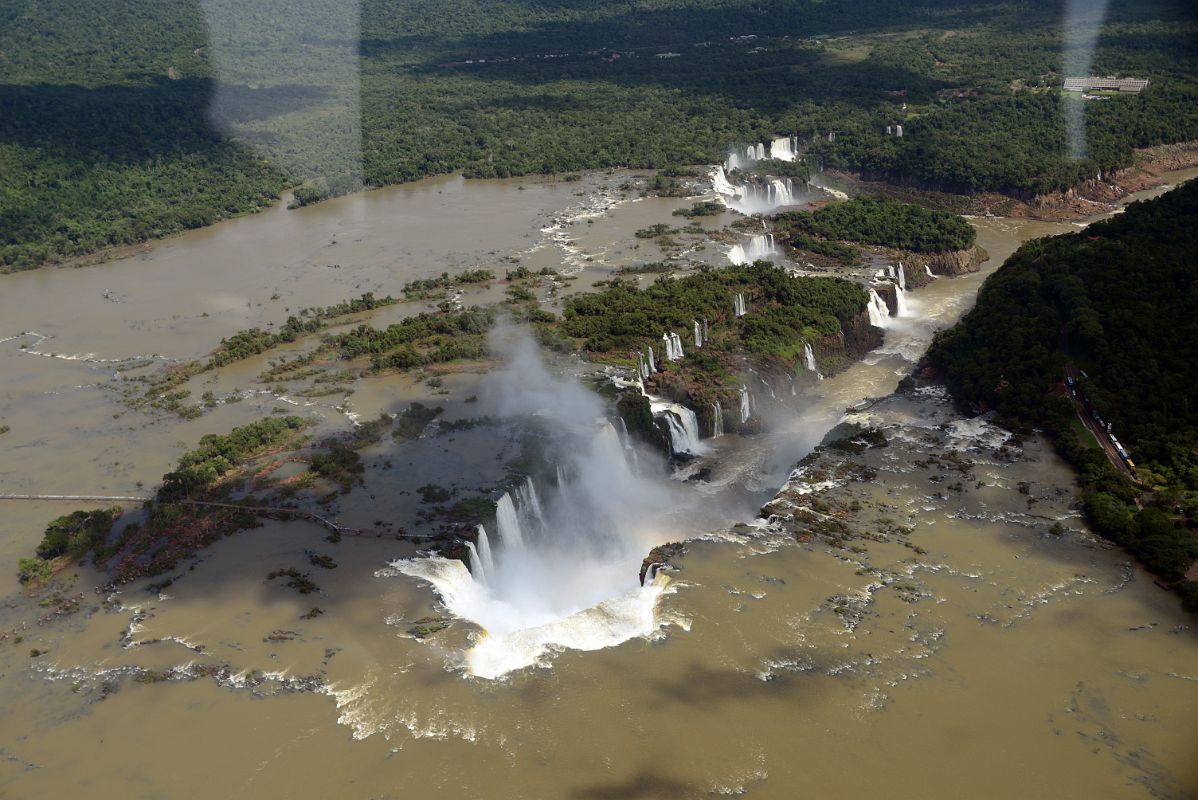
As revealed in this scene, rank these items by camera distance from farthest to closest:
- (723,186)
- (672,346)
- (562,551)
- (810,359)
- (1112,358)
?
1. (723,186)
2. (810,359)
3. (672,346)
4. (1112,358)
5. (562,551)

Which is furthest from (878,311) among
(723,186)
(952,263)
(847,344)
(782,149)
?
(782,149)

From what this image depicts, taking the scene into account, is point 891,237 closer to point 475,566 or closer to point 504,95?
point 475,566

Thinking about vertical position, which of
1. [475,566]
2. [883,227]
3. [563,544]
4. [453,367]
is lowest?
[563,544]

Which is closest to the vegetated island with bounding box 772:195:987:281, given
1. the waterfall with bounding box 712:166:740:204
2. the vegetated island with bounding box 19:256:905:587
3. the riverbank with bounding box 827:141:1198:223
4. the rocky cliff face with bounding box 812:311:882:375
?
the vegetated island with bounding box 19:256:905:587

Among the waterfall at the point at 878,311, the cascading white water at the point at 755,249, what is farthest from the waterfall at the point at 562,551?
the cascading white water at the point at 755,249

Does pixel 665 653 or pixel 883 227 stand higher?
pixel 883 227

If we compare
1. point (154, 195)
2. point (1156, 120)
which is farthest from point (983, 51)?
point (154, 195)

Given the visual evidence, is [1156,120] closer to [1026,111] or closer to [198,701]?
[1026,111]
